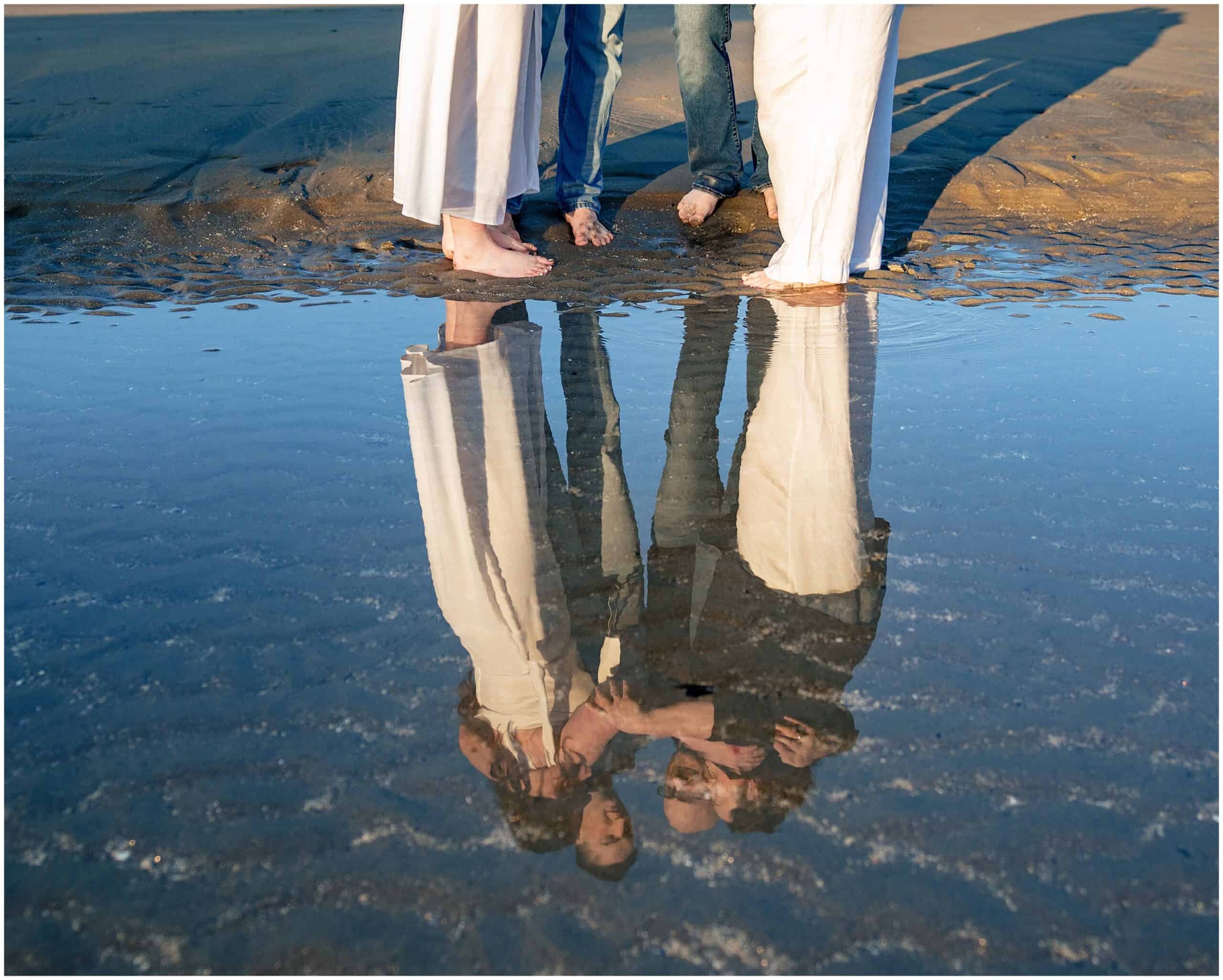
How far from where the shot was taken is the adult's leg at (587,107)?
11.5 feet

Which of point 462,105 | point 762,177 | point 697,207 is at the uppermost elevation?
point 462,105

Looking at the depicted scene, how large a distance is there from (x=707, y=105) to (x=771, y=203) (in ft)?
1.35

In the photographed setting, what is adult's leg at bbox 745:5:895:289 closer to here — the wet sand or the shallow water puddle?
the wet sand

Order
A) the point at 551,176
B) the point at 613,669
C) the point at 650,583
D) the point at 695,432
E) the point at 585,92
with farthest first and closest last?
the point at 551,176 < the point at 585,92 < the point at 695,432 < the point at 650,583 < the point at 613,669

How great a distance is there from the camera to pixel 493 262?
3.30 m

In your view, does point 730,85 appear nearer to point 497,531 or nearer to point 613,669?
point 497,531

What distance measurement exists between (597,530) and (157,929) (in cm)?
90

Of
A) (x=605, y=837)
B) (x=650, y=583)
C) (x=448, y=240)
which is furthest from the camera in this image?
(x=448, y=240)

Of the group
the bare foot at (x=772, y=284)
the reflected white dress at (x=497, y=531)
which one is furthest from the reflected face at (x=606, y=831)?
the bare foot at (x=772, y=284)

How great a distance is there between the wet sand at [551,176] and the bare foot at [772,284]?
0.09 metres

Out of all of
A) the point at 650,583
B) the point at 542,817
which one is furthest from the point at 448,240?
the point at 542,817

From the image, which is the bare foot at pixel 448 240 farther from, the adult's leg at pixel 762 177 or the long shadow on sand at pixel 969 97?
the adult's leg at pixel 762 177

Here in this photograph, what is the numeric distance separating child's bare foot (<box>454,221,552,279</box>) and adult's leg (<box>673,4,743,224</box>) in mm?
815

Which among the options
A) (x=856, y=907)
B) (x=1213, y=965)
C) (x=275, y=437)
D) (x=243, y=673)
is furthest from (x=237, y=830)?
(x=275, y=437)
